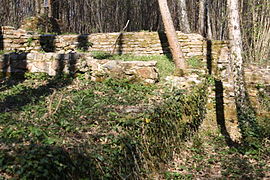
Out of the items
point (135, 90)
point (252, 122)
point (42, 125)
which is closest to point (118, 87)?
point (135, 90)

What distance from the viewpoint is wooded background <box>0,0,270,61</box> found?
12799 mm

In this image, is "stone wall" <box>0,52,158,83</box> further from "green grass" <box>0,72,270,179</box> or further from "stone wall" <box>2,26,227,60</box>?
"stone wall" <box>2,26,227,60</box>

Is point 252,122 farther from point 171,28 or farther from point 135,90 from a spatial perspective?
point 171,28

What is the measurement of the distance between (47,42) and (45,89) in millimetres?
4838

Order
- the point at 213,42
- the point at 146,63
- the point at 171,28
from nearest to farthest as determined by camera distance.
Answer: the point at 146,63 → the point at 171,28 → the point at 213,42

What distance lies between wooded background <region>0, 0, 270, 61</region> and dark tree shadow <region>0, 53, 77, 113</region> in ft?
21.8

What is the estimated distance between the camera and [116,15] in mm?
14109

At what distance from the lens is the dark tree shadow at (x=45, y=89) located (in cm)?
460

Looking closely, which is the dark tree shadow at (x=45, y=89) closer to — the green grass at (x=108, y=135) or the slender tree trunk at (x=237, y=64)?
the green grass at (x=108, y=135)

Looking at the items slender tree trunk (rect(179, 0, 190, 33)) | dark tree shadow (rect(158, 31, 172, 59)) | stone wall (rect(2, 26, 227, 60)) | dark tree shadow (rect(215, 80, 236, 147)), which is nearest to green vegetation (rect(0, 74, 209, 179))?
dark tree shadow (rect(215, 80, 236, 147))

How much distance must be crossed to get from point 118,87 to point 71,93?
1121 millimetres

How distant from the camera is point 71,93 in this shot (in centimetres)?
539

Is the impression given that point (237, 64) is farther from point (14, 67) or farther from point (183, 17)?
point (14, 67)

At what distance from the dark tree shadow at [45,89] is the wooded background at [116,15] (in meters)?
6.63
